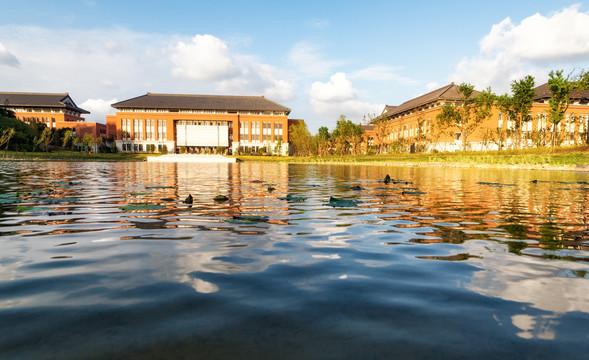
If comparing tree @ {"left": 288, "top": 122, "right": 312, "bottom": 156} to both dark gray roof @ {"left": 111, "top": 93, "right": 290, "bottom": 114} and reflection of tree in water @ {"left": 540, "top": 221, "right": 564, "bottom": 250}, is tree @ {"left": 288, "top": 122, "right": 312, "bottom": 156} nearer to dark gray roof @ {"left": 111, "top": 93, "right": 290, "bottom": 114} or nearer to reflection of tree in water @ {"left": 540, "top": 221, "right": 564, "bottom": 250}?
dark gray roof @ {"left": 111, "top": 93, "right": 290, "bottom": 114}

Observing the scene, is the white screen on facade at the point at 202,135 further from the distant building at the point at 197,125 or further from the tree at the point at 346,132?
the tree at the point at 346,132

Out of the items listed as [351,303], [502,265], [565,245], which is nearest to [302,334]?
[351,303]

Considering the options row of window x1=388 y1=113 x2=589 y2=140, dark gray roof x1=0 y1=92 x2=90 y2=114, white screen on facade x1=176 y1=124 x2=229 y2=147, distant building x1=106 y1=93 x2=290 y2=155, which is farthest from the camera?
dark gray roof x1=0 y1=92 x2=90 y2=114

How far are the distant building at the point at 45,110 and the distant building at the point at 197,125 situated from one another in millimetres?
5477

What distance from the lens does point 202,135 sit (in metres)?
77.6

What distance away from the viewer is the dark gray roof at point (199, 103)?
76.4 metres

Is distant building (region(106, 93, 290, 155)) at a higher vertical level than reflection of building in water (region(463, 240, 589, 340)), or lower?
higher

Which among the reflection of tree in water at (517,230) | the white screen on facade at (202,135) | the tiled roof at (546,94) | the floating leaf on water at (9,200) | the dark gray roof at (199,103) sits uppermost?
the dark gray roof at (199,103)

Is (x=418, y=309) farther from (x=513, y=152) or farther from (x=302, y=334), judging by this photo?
(x=513, y=152)

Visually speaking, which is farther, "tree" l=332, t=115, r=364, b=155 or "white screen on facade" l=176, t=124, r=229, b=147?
"white screen on facade" l=176, t=124, r=229, b=147

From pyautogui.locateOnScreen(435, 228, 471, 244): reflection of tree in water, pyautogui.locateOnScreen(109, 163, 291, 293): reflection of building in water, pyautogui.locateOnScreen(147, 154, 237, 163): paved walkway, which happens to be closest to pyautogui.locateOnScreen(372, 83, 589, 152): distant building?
pyautogui.locateOnScreen(147, 154, 237, 163): paved walkway

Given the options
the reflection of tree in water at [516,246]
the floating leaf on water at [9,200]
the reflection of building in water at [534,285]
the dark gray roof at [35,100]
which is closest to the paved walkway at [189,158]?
the dark gray roof at [35,100]

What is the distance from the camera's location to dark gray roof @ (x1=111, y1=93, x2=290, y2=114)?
76.4m

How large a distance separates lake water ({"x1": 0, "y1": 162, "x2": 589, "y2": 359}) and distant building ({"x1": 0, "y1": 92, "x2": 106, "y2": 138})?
85030 mm
